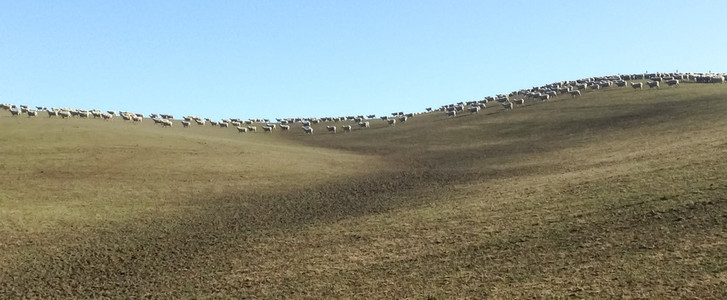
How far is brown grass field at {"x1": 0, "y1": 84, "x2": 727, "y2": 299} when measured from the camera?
13930 millimetres

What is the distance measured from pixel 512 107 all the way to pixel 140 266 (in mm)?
69959

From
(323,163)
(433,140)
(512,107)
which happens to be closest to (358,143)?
(433,140)

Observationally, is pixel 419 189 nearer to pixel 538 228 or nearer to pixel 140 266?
pixel 538 228

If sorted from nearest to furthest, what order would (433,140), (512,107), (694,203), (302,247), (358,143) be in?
(694,203) → (302,247) → (433,140) → (358,143) → (512,107)

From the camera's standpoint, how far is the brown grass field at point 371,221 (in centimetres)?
1393

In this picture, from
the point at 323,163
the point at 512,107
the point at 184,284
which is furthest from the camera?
the point at 512,107

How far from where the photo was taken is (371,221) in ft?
72.2

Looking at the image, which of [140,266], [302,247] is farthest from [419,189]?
[140,266]

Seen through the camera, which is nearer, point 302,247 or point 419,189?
point 302,247

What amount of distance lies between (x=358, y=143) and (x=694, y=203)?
46.3 m

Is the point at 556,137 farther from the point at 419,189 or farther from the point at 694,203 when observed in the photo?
the point at 694,203

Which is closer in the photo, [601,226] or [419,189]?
[601,226]

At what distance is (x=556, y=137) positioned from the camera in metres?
48.2

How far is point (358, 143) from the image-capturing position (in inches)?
2431
